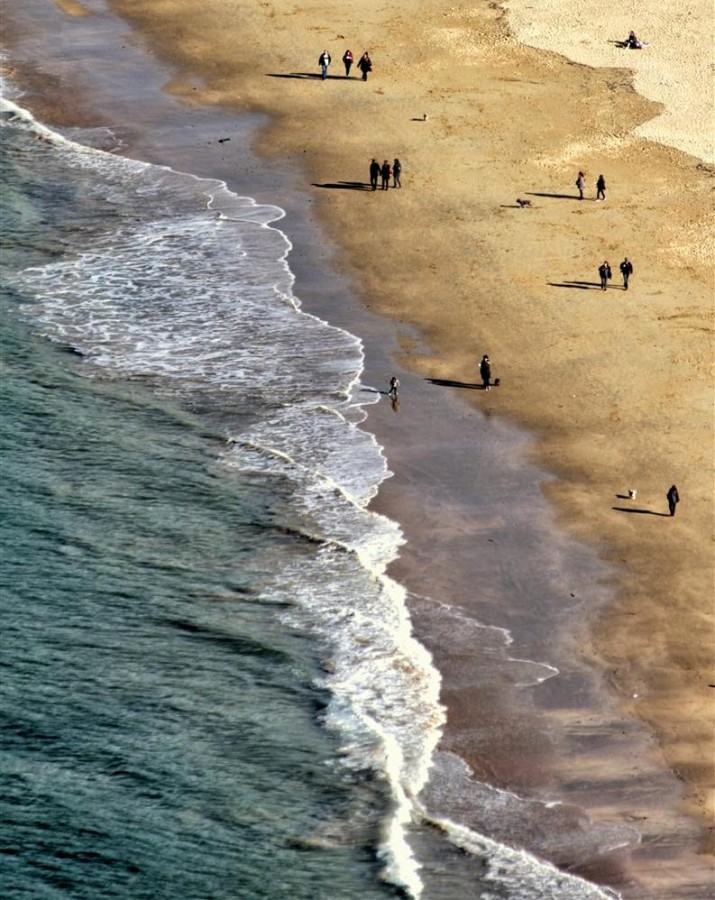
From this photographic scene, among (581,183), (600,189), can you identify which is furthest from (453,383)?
(600,189)

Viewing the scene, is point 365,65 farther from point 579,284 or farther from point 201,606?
point 201,606

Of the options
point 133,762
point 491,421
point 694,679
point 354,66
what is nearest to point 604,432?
point 491,421

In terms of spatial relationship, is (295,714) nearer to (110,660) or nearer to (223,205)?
(110,660)

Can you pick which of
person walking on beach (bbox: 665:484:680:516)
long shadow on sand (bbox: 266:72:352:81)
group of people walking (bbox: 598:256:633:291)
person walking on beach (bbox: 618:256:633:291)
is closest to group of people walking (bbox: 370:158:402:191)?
group of people walking (bbox: 598:256:633:291)

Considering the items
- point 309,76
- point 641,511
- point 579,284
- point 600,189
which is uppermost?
point 309,76

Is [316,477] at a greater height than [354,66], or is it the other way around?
[354,66]

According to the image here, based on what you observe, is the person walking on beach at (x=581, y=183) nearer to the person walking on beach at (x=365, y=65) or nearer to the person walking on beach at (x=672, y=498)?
the person walking on beach at (x=365, y=65)
